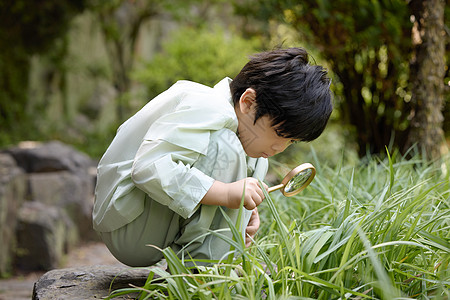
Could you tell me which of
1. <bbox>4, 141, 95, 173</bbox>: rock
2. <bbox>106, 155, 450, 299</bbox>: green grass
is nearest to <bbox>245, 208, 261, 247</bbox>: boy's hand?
<bbox>106, 155, 450, 299</bbox>: green grass

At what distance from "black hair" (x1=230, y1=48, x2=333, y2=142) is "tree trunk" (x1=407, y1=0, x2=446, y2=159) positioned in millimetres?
1643

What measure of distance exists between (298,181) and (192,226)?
0.39 meters

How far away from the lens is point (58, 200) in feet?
16.7

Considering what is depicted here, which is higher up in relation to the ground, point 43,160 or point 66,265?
point 43,160

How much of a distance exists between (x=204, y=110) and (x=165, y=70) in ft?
18.3

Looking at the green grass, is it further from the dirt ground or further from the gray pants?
the dirt ground

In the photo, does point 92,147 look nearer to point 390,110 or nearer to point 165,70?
point 165,70

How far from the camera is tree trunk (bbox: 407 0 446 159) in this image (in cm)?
305

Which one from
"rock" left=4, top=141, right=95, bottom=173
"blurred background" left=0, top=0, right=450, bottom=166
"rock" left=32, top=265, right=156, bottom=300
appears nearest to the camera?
"rock" left=32, top=265, right=156, bottom=300

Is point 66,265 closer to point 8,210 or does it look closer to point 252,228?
point 8,210

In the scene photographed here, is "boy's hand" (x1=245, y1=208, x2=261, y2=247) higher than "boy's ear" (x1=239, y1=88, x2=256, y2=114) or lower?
lower

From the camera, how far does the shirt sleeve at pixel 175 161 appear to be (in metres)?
1.43

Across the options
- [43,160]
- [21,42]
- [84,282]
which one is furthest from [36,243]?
[21,42]

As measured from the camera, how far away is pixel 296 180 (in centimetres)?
167
